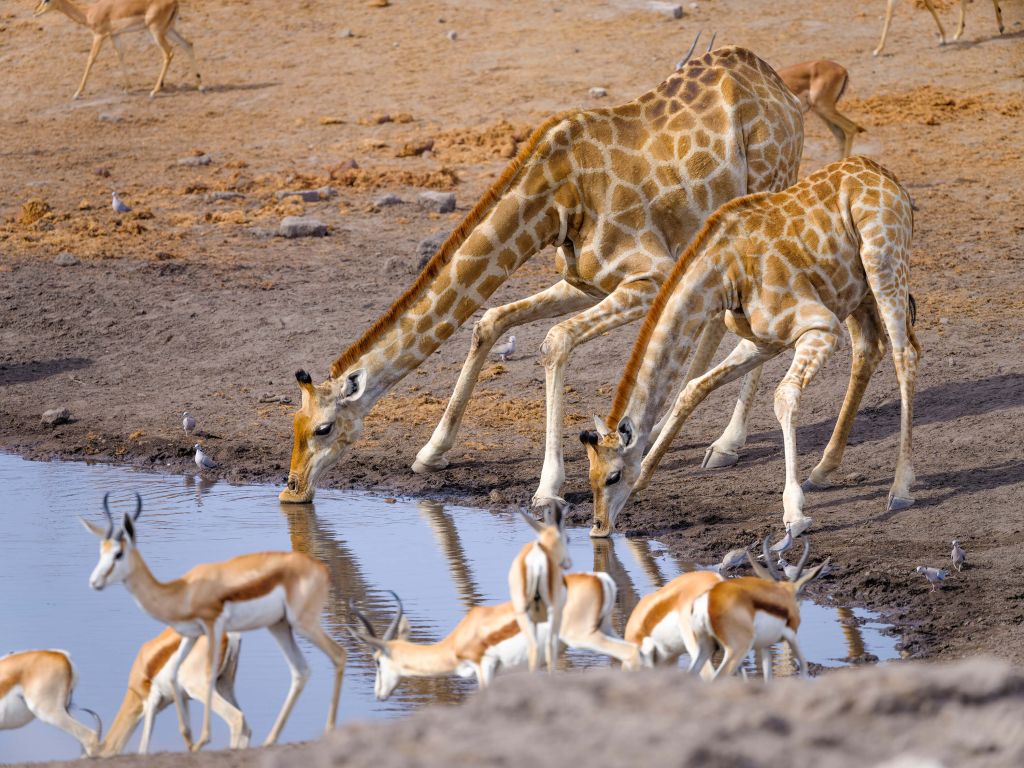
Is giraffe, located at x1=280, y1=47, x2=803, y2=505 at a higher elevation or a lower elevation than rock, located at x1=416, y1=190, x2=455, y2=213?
higher

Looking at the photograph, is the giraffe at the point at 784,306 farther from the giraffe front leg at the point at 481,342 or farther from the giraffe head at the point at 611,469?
the giraffe front leg at the point at 481,342

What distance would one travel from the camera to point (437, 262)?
10.2 m

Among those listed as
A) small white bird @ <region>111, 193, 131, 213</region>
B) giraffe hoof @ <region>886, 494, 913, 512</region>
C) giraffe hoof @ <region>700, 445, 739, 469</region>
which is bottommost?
giraffe hoof @ <region>700, 445, 739, 469</region>

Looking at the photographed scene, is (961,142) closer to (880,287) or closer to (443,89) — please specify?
(443,89)

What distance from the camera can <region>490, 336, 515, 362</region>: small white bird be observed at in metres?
12.9

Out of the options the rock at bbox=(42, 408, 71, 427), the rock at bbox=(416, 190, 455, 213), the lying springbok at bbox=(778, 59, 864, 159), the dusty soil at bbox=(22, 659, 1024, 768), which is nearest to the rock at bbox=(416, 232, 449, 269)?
the rock at bbox=(416, 190, 455, 213)

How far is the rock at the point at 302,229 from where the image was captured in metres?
15.9

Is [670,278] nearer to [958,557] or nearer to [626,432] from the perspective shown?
[626,432]

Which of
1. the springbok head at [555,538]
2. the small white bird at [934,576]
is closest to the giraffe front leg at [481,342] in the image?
the small white bird at [934,576]

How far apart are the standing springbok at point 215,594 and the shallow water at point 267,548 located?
68 centimetres

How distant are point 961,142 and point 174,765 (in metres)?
14.2

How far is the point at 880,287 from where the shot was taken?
31.6 ft

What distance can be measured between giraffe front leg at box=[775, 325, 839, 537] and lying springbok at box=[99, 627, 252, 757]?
4113 millimetres

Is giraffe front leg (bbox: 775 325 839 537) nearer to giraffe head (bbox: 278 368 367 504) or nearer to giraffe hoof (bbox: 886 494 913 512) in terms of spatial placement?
giraffe hoof (bbox: 886 494 913 512)
